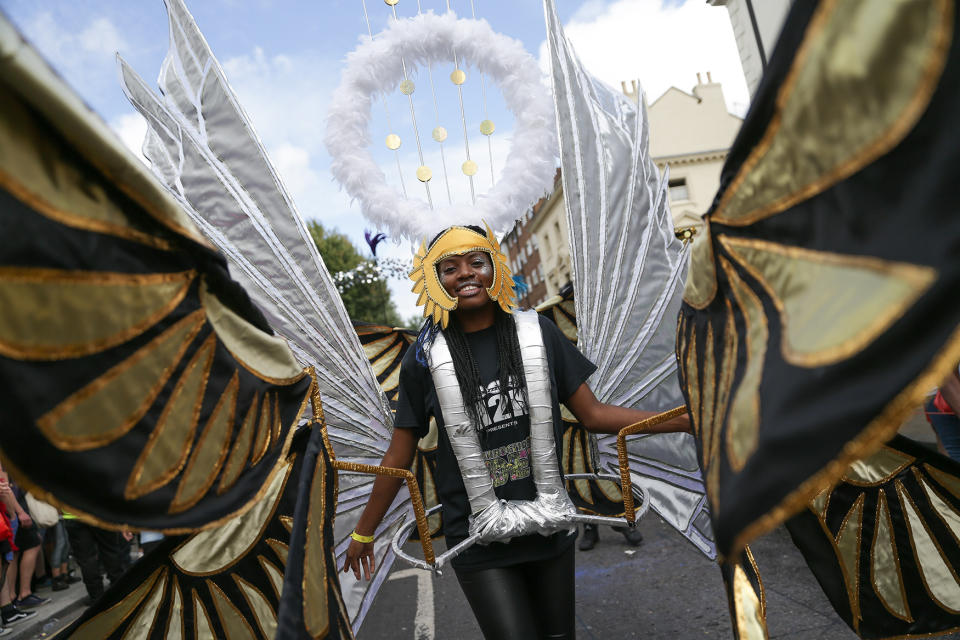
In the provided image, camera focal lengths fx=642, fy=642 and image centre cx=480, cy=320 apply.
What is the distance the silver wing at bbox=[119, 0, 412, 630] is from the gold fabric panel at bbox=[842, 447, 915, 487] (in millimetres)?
1681

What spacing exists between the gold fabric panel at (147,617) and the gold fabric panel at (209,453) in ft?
2.04

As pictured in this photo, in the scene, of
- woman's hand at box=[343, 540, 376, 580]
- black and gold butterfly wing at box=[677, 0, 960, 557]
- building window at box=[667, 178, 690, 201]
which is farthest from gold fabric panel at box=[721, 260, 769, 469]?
building window at box=[667, 178, 690, 201]

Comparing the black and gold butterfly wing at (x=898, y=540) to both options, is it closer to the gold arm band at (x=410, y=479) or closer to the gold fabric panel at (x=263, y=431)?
the gold arm band at (x=410, y=479)

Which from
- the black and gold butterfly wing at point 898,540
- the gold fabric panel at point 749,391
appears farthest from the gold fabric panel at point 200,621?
the black and gold butterfly wing at point 898,540

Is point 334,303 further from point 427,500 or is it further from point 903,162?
point 903,162

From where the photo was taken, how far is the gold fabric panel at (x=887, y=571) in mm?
1726

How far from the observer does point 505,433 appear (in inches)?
82.1

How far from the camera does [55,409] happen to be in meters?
1.02

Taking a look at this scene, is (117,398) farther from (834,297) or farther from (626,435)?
(626,435)

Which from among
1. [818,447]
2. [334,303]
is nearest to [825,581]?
A: [818,447]

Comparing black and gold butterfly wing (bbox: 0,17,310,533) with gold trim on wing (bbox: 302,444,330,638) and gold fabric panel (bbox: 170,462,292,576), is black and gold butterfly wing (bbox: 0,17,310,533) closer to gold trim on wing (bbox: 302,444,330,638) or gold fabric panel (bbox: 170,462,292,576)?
gold trim on wing (bbox: 302,444,330,638)

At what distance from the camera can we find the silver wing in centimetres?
222

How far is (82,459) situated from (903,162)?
→ 129 centimetres

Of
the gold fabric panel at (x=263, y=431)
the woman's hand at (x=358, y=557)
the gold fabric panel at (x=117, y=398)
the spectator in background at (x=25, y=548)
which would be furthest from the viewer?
the spectator in background at (x=25, y=548)
